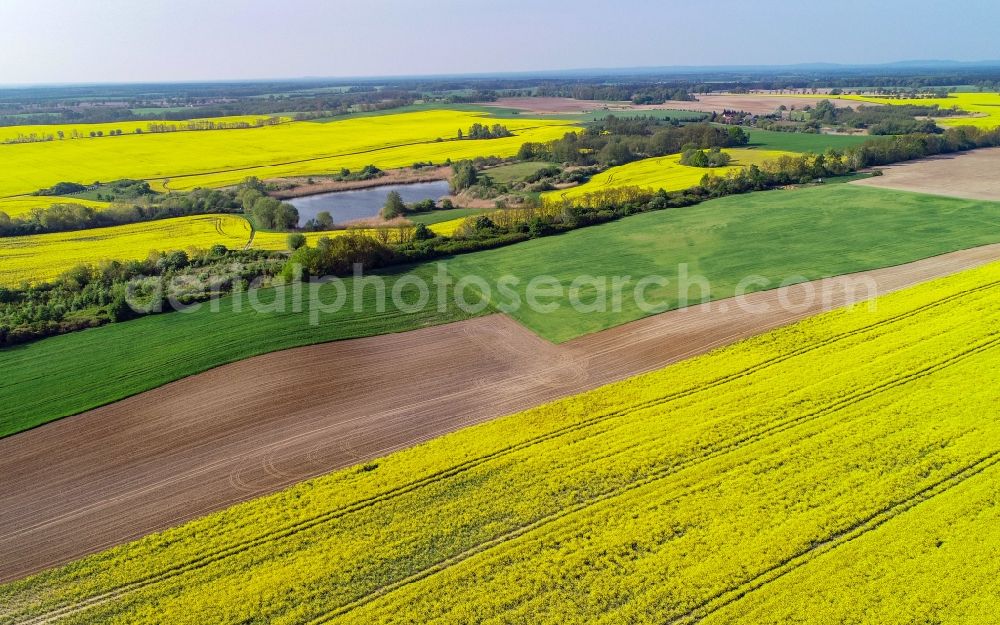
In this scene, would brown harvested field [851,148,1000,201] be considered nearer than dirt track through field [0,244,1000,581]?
No

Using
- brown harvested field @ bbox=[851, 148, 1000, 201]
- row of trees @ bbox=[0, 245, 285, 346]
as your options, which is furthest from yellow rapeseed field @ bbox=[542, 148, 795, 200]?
row of trees @ bbox=[0, 245, 285, 346]

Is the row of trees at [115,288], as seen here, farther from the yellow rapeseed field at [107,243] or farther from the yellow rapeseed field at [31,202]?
the yellow rapeseed field at [31,202]

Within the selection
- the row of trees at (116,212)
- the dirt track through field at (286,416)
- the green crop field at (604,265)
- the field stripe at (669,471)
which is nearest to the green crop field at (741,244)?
the green crop field at (604,265)

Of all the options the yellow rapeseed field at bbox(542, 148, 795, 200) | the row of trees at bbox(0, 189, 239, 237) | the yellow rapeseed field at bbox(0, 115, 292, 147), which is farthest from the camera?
the yellow rapeseed field at bbox(0, 115, 292, 147)

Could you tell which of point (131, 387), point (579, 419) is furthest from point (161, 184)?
point (579, 419)

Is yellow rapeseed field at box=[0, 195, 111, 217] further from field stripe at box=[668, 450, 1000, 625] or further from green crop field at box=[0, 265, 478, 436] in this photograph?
field stripe at box=[668, 450, 1000, 625]

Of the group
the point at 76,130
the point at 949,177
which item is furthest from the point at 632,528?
the point at 76,130
